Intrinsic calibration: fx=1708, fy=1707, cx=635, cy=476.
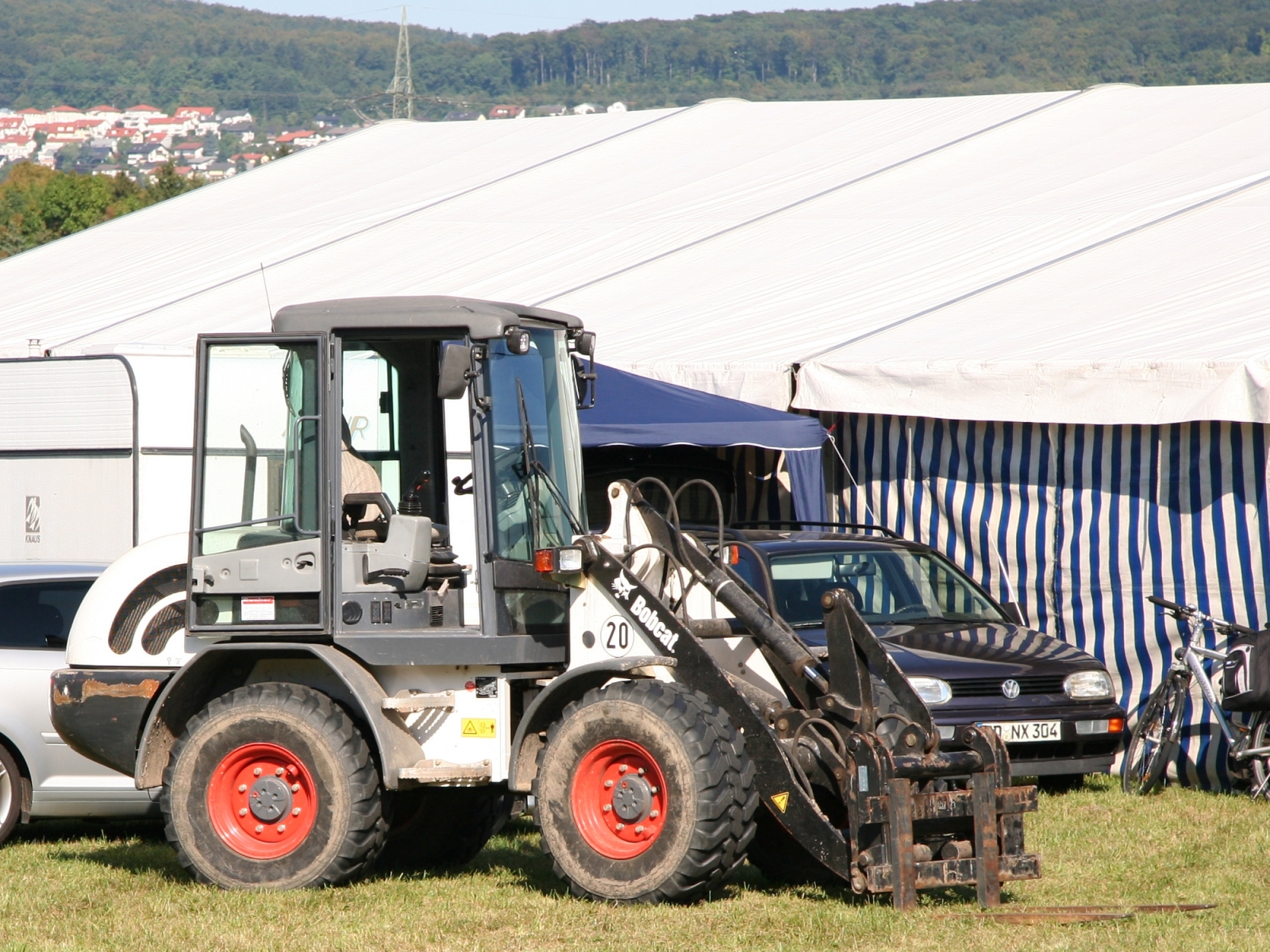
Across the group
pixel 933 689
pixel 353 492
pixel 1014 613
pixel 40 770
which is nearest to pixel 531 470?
pixel 353 492

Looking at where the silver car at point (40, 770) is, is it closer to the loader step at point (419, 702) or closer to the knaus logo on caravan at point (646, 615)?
the loader step at point (419, 702)

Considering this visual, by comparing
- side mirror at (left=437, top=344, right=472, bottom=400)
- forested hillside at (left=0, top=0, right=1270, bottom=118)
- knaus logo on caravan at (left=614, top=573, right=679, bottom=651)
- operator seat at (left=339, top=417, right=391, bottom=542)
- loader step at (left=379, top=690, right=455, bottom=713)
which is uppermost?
forested hillside at (left=0, top=0, right=1270, bottom=118)

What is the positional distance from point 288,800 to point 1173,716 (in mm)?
5438

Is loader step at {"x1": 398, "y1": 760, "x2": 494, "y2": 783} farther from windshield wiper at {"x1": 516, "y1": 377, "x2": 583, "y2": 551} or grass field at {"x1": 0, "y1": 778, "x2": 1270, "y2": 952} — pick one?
windshield wiper at {"x1": 516, "y1": 377, "x2": 583, "y2": 551}

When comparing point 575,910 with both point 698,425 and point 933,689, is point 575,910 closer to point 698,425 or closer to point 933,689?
point 933,689

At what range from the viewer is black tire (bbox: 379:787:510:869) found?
787cm

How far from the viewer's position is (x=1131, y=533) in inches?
420

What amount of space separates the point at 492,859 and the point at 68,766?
218 centimetres

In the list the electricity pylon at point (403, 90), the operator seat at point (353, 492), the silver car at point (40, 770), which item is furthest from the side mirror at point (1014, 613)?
the electricity pylon at point (403, 90)

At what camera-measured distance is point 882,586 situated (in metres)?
10.4

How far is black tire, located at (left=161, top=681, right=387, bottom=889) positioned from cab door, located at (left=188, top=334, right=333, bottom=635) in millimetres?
342

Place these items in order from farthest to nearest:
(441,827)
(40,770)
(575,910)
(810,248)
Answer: (810,248)
(40,770)
(441,827)
(575,910)

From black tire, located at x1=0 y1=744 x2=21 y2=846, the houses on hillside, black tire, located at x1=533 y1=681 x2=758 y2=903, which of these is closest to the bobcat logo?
black tire, located at x1=533 y1=681 x2=758 y2=903

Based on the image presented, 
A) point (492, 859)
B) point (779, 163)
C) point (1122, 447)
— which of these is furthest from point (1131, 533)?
point (779, 163)
